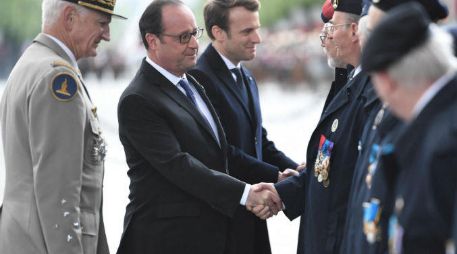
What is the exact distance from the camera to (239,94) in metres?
5.48

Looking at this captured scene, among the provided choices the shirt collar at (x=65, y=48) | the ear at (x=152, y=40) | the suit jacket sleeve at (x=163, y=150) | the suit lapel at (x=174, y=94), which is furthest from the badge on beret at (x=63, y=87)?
the ear at (x=152, y=40)

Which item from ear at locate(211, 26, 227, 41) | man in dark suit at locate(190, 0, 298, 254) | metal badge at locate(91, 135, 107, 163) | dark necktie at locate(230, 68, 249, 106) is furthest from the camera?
ear at locate(211, 26, 227, 41)

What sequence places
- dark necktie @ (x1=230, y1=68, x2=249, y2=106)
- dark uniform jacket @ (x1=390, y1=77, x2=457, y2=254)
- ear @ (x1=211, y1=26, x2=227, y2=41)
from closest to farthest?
dark uniform jacket @ (x1=390, y1=77, x2=457, y2=254) → dark necktie @ (x1=230, y1=68, x2=249, y2=106) → ear @ (x1=211, y1=26, x2=227, y2=41)

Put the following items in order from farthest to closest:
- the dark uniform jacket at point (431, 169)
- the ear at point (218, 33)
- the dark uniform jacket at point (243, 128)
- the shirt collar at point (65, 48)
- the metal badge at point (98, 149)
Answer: the ear at point (218, 33)
the dark uniform jacket at point (243, 128)
the shirt collar at point (65, 48)
the metal badge at point (98, 149)
the dark uniform jacket at point (431, 169)

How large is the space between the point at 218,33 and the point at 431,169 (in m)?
3.38

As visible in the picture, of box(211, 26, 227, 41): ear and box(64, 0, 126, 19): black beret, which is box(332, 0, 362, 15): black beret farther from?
box(211, 26, 227, 41): ear

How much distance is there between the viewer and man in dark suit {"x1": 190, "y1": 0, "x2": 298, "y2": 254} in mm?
5203

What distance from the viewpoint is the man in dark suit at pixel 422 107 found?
256 centimetres

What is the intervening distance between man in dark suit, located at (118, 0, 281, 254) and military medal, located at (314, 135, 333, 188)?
531 millimetres

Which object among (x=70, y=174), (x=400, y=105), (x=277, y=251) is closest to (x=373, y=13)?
(x=400, y=105)

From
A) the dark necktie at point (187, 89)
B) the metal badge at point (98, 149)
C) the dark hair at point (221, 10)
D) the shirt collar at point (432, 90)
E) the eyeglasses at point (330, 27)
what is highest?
the dark hair at point (221, 10)

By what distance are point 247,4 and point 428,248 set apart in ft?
11.0

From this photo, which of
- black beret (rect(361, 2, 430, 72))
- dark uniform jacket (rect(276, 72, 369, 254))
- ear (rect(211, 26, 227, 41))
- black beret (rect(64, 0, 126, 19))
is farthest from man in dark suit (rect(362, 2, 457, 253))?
ear (rect(211, 26, 227, 41))

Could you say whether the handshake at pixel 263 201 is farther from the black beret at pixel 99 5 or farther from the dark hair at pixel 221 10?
the dark hair at pixel 221 10
